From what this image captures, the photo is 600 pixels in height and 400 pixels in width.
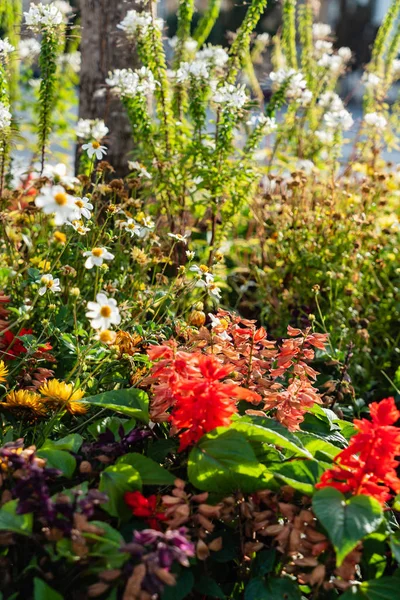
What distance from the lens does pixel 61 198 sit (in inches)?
61.4

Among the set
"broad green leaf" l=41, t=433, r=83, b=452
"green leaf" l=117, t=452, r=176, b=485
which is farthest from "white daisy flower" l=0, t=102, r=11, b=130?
"green leaf" l=117, t=452, r=176, b=485

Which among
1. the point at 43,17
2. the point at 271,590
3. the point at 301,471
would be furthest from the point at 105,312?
the point at 43,17

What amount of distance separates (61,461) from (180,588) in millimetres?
392

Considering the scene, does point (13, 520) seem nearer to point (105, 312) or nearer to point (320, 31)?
point (105, 312)

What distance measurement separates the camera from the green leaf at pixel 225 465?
5.50 feet

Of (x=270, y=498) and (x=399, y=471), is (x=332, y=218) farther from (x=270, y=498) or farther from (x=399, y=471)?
(x=270, y=498)

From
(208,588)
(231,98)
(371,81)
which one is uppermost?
(231,98)

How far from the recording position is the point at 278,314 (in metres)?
3.40

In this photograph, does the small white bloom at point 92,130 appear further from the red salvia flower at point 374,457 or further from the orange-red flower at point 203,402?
the red salvia flower at point 374,457

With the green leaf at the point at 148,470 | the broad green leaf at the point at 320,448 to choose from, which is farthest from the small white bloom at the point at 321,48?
the green leaf at the point at 148,470

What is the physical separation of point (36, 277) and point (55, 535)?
101 cm

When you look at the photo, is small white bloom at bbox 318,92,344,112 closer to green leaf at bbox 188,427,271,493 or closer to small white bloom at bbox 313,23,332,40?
small white bloom at bbox 313,23,332,40

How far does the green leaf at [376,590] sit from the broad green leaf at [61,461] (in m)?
0.65

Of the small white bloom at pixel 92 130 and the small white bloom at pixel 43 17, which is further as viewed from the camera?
the small white bloom at pixel 92 130
